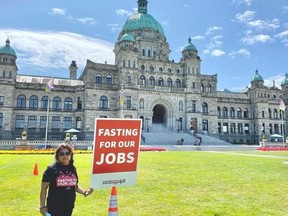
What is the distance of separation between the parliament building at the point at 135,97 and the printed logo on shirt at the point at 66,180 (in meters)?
45.9

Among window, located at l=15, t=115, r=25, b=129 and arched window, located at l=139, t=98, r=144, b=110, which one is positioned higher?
arched window, located at l=139, t=98, r=144, b=110

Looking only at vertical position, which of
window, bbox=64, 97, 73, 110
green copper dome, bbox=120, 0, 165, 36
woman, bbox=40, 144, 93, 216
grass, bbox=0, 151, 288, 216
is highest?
green copper dome, bbox=120, 0, 165, 36

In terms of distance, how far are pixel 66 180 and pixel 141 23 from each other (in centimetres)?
6571

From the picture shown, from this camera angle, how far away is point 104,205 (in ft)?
28.8

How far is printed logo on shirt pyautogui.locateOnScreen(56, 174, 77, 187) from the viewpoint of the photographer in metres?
4.98

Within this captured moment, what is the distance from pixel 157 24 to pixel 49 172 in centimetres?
6897

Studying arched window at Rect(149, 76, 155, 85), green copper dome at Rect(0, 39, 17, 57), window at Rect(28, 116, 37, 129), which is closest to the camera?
green copper dome at Rect(0, 39, 17, 57)

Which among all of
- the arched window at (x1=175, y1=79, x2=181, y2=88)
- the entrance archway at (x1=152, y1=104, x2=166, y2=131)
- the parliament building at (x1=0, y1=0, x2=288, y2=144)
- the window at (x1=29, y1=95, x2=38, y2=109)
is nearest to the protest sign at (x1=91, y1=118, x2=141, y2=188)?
the parliament building at (x1=0, y1=0, x2=288, y2=144)

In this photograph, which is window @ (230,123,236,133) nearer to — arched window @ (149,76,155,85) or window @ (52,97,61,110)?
arched window @ (149,76,155,85)

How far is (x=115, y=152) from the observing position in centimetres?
543

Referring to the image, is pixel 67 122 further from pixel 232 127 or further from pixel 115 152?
pixel 115 152

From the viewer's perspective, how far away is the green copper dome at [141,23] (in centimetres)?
6669


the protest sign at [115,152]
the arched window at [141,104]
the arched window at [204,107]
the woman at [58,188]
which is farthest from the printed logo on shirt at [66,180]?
the arched window at [204,107]

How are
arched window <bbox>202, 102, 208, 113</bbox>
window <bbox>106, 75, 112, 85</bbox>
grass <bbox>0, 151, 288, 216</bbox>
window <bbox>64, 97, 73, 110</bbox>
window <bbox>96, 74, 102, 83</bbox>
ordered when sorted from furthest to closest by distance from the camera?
arched window <bbox>202, 102, 208, 113</bbox> → window <bbox>64, 97, 73, 110</bbox> → window <bbox>106, 75, 112, 85</bbox> → window <bbox>96, 74, 102, 83</bbox> → grass <bbox>0, 151, 288, 216</bbox>
